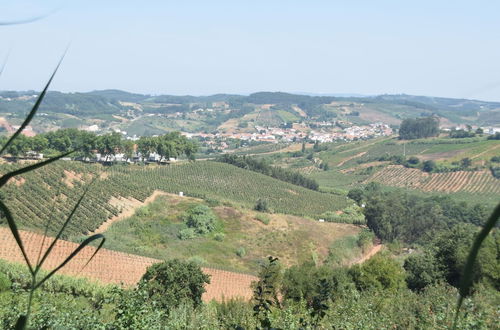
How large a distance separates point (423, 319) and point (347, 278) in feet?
46.0

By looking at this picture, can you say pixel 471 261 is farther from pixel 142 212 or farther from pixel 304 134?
pixel 304 134

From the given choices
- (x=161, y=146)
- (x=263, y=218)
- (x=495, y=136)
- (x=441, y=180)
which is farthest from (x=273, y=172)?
(x=495, y=136)

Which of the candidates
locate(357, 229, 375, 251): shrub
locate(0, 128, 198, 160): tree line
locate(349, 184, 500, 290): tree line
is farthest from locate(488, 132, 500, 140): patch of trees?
locate(357, 229, 375, 251): shrub

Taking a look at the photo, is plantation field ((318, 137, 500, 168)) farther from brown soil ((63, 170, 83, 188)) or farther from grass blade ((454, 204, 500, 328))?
grass blade ((454, 204, 500, 328))

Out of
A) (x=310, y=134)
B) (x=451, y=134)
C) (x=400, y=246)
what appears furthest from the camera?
(x=310, y=134)

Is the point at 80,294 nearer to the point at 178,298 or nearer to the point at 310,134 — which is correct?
the point at 178,298

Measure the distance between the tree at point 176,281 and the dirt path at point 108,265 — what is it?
204cm

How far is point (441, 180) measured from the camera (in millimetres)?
81625

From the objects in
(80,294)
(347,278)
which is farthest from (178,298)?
(347,278)

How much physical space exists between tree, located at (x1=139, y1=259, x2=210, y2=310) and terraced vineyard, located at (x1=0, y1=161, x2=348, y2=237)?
11.8 m

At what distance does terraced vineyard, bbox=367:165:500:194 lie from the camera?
76.2 m

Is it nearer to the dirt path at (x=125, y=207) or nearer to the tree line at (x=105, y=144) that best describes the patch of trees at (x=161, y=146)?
the tree line at (x=105, y=144)

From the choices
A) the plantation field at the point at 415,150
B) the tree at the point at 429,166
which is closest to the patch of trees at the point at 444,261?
the tree at the point at 429,166

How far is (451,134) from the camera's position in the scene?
110 meters
